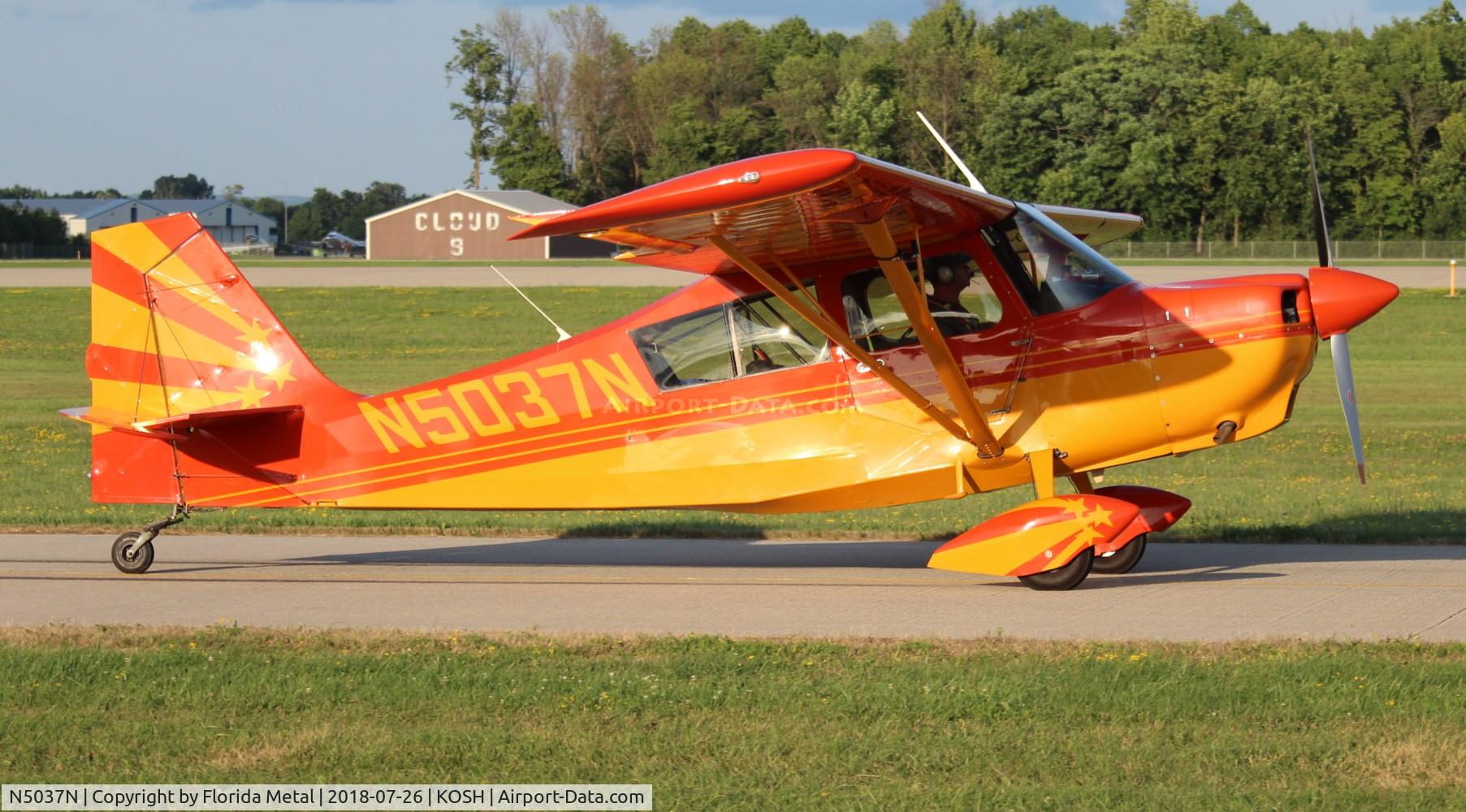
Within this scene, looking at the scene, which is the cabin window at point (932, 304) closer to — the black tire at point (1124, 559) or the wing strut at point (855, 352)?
the wing strut at point (855, 352)

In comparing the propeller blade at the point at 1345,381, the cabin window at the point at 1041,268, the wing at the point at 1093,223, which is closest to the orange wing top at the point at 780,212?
the cabin window at the point at 1041,268

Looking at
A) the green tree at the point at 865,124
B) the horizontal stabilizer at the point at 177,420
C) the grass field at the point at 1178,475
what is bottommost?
the grass field at the point at 1178,475

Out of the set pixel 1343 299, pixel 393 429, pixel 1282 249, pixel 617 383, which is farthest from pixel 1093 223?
pixel 1282 249

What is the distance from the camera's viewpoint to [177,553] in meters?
12.0

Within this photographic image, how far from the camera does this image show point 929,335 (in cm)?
952

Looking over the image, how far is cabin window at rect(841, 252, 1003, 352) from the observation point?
32.6 ft

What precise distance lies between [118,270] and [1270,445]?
45.7 feet

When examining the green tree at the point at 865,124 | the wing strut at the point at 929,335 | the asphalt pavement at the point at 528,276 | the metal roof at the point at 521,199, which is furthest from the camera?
the metal roof at the point at 521,199

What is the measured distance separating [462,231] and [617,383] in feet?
277

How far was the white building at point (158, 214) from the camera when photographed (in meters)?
147

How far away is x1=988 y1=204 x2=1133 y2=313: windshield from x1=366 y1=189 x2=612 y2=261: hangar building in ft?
256

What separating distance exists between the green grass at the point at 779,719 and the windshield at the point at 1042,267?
9.55ft

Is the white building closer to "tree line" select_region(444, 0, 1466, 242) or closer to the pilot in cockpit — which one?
"tree line" select_region(444, 0, 1466, 242)

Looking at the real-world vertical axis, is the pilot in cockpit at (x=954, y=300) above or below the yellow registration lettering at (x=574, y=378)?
above
